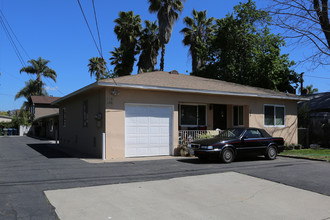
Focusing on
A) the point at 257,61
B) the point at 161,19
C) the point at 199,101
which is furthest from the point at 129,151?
the point at 161,19

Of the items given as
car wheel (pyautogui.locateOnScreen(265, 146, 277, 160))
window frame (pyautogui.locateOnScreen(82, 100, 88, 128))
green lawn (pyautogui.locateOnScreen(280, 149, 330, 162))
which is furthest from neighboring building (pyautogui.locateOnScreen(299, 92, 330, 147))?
window frame (pyautogui.locateOnScreen(82, 100, 88, 128))

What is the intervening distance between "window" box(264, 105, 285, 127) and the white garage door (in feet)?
21.2

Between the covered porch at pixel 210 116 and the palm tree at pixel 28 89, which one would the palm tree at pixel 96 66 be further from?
the covered porch at pixel 210 116

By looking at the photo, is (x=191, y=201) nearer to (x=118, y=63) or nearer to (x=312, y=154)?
(x=312, y=154)

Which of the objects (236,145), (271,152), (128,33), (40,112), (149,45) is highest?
(128,33)

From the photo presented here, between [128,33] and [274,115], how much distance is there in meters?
20.9

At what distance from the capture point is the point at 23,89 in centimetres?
4891

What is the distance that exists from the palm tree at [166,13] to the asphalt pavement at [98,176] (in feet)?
64.2

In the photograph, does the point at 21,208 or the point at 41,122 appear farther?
the point at 41,122

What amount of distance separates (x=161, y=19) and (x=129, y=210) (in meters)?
25.3

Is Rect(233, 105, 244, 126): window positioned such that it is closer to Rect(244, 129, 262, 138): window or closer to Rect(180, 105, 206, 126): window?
Rect(180, 105, 206, 126): window

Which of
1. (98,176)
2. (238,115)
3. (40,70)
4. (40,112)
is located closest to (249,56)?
(238,115)

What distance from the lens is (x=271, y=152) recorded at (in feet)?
40.0

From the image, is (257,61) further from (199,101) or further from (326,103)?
(199,101)
